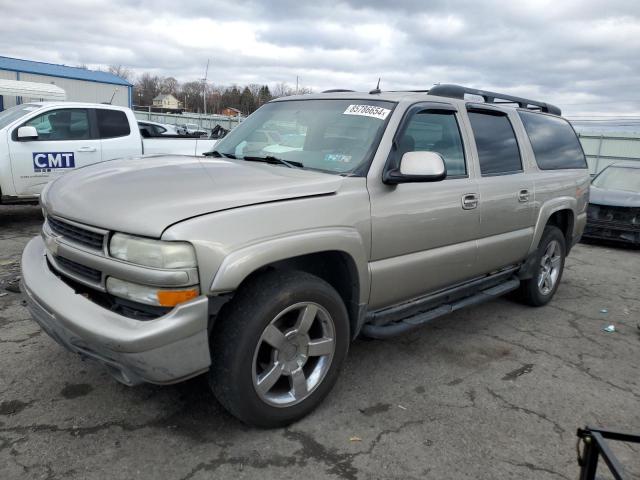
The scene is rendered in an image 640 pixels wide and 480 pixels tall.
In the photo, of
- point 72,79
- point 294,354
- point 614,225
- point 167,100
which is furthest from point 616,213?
point 167,100

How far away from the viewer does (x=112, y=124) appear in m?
8.33

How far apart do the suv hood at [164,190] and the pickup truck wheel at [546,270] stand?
9.46ft

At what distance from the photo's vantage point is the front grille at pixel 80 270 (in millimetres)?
2486

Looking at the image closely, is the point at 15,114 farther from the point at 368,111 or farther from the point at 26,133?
the point at 368,111

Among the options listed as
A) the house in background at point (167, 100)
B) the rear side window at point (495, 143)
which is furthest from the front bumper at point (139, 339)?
the house in background at point (167, 100)

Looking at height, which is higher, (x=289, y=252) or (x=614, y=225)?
(x=289, y=252)

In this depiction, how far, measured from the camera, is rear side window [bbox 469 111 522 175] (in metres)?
4.00

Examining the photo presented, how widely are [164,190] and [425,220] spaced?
167 cm

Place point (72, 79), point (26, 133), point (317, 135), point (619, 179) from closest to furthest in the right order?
point (317, 135), point (26, 133), point (619, 179), point (72, 79)

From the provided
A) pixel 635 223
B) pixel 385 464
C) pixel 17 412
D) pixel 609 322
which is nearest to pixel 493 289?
pixel 609 322

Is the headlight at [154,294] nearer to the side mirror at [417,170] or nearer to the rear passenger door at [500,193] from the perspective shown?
the side mirror at [417,170]

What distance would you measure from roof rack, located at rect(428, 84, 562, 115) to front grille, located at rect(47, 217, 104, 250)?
2.64 meters

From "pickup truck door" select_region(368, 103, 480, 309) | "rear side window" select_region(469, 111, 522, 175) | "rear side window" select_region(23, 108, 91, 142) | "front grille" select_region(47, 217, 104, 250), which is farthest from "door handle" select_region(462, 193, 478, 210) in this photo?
"rear side window" select_region(23, 108, 91, 142)

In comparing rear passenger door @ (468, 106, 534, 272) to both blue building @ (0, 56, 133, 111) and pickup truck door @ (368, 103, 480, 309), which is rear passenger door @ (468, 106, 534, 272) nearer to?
pickup truck door @ (368, 103, 480, 309)
